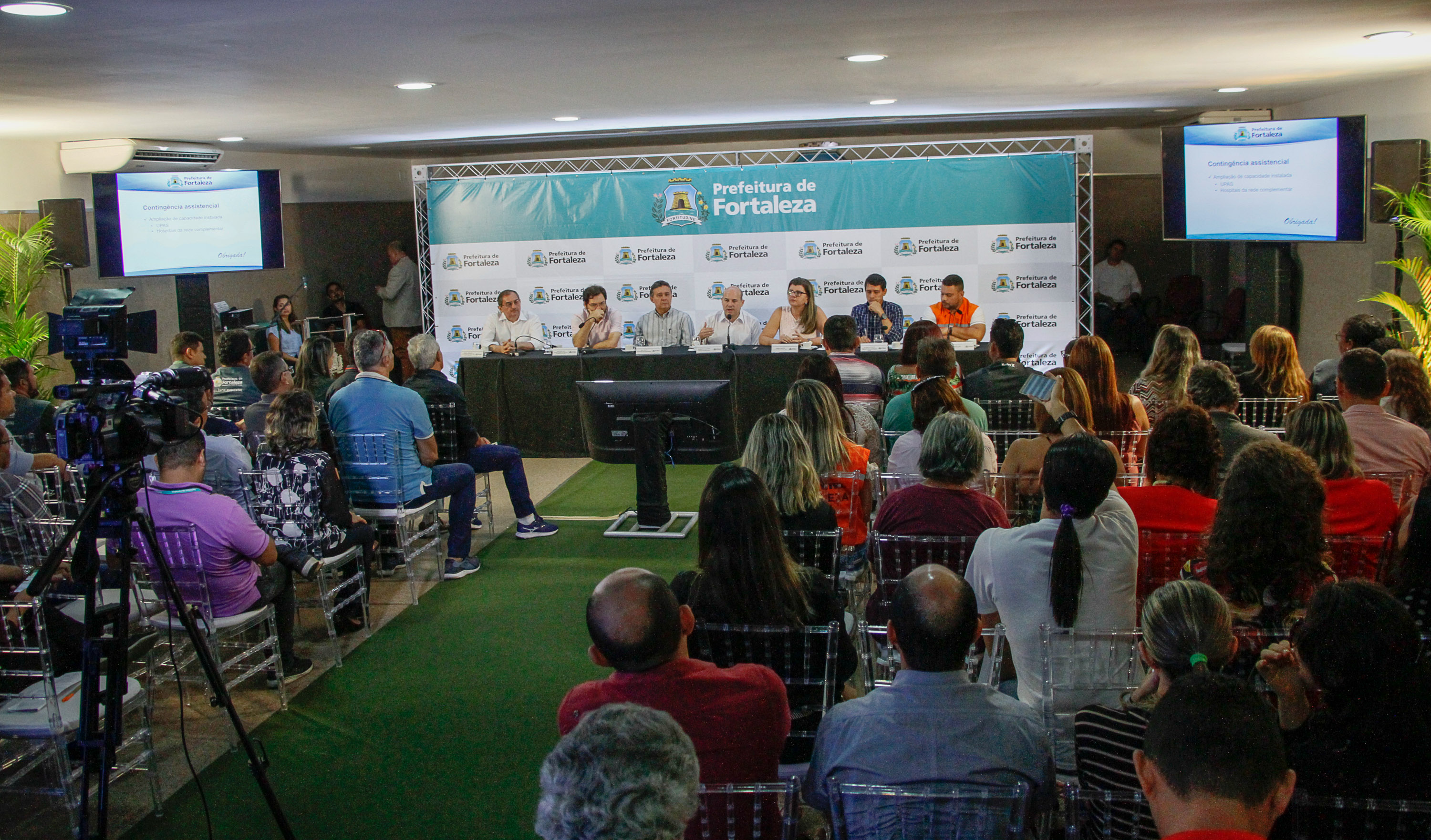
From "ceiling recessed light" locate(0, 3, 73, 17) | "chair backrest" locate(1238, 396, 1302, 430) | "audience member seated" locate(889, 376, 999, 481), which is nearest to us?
"ceiling recessed light" locate(0, 3, 73, 17)

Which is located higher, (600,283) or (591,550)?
(600,283)

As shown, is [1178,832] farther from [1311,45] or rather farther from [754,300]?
[754,300]

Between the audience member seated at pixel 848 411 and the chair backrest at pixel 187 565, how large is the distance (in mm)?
2632

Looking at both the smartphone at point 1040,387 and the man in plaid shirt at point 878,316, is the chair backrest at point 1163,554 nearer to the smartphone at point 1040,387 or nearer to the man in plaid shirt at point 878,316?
the smartphone at point 1040,387

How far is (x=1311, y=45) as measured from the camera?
20.1 feet

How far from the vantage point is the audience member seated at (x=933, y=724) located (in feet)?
6.23

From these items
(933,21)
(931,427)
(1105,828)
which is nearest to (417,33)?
(933,21)

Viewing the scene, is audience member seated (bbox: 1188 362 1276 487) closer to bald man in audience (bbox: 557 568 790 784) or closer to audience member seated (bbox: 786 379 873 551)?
audience member seated (bbox: 786 379 873 551)

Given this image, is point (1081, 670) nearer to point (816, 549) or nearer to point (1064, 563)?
point (1064, 563)

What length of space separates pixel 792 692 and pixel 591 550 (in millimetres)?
3622

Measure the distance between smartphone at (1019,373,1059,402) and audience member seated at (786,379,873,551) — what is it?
739mm

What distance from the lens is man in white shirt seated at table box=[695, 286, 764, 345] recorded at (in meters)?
9.05

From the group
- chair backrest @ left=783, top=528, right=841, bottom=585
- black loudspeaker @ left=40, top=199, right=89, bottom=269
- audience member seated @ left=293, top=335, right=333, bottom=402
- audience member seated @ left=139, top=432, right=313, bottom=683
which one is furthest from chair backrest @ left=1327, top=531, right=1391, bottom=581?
black loudspeaker @ left=40, top=199, right=89, bottom=269

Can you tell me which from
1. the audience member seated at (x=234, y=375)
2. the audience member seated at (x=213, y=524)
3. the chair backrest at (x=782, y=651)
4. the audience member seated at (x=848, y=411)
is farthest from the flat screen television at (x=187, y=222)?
the chair backrest at (x=782, y=651)
